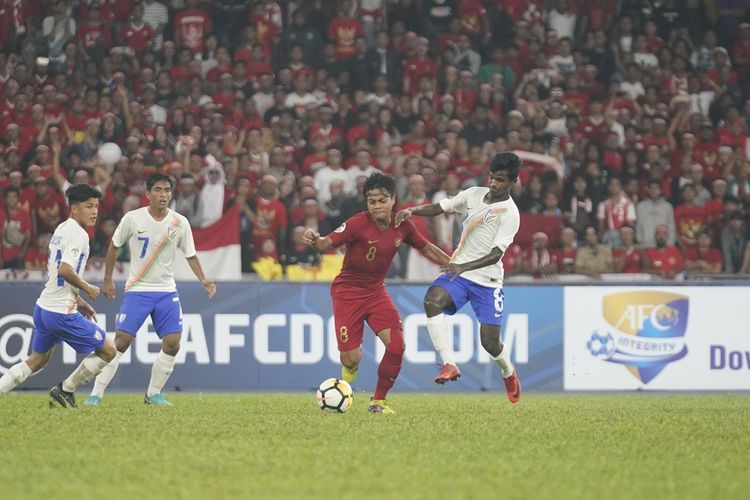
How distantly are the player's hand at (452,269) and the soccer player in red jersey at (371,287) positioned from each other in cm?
11

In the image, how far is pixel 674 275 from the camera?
672 inches

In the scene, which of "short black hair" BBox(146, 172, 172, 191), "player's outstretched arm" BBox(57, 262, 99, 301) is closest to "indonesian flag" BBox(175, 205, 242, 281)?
"short black hair" BBox(146, 172, 172, 191)

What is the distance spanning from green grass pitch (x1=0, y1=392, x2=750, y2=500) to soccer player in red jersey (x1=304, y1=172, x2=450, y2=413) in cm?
51

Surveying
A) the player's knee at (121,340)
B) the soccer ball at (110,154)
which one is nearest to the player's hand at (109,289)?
the player's knee at (121,340)

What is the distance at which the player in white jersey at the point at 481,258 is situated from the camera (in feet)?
38.3

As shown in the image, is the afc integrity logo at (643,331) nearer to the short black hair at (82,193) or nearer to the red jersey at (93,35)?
the short black hair at (82,193)

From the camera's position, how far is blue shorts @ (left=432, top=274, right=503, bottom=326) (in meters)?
12.0

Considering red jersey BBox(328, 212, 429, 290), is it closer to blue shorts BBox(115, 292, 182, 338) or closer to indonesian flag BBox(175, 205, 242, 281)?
blue shorts BBox(115, 292, 182, 338)

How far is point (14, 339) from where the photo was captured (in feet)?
52.7

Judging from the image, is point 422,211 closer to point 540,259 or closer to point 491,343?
point 491,343

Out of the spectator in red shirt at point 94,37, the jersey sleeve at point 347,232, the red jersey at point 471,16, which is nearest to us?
the jersey sleeve at point 347,232

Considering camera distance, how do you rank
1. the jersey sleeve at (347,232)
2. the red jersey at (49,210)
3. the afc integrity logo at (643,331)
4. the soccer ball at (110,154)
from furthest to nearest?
the soccer ball at (110,154) → the red jersey at (49,210) → the afc integrity logo at (643,331) → the jersey sleeve at (347,232)

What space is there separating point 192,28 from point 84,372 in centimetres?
1162

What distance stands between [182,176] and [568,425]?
31.3 feet
